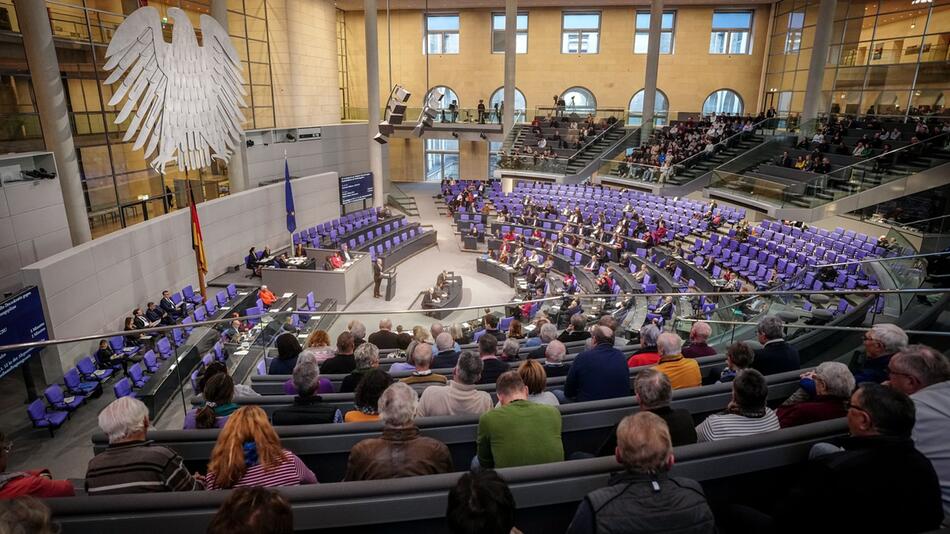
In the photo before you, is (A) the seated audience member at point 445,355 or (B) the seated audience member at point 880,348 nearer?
(B) the seated audience member at point 880,348

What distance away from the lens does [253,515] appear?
59.2 inches

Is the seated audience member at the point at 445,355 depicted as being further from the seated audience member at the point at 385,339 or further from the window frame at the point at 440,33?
the window frame at the point at 440,33

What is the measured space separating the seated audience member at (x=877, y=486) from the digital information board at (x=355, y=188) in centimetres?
2177

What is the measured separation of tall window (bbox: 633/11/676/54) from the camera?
28562 millimetres

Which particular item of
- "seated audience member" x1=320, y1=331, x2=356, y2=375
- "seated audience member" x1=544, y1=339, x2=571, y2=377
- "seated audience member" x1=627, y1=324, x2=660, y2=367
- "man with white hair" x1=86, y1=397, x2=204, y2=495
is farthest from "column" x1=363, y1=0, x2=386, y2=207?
"man with white hair" x1=86, y1=397, x2=204, y2=495

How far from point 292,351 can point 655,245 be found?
14.1 meters

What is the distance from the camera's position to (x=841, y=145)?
17.2 m

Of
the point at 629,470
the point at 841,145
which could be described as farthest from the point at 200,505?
the point at 841,145

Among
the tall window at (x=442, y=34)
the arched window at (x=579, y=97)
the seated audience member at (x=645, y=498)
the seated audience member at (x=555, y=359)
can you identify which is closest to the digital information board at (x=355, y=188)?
the tall window at (x=442, y=34)

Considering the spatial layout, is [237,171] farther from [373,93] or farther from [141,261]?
[373,93]

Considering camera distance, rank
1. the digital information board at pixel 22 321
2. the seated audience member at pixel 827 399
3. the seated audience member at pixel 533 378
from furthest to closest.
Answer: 1. the digital information board at pixel 22 321
2. the seated audience member at pixel 533 378
3. the seated audience member at pixel 827 399

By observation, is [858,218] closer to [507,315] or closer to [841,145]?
[841,145]

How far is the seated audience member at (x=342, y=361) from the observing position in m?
4.94

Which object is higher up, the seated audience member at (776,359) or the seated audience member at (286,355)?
the seated audience member at (776,359)
